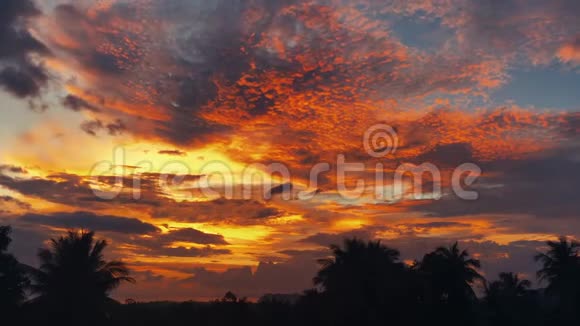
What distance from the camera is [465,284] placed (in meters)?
53.4

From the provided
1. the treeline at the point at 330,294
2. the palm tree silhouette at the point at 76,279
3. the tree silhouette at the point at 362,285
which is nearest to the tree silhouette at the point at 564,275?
the treeline at the point at 330,294

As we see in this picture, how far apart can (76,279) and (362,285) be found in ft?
71.9

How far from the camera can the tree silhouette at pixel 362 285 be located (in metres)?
42.1

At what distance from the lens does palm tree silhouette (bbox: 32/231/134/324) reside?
118 ft

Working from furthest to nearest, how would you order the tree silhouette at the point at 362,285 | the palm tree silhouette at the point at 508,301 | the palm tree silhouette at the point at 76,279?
the palm tree silhouette at the point at 508,301
the tree silhouette at the point at 362,285
the palm tree silhouette at the point at 76,279

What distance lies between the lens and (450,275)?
2084 inches

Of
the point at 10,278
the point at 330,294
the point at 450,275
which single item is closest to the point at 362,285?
the point at 330,294

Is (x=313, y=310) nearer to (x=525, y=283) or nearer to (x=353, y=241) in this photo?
(x=353, y=241)

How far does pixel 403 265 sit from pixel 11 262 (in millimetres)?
32296

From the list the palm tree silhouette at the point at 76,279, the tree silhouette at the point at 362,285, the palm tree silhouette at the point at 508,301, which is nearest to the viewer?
the palm tree silhouette at the point at 76,279

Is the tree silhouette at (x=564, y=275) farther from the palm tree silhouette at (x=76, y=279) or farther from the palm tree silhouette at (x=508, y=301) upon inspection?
the palm tree silhouette at (x=76, y=279)

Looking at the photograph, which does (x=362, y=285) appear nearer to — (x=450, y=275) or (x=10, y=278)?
(x=450, y=275)

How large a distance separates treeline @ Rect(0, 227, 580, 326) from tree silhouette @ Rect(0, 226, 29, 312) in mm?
63

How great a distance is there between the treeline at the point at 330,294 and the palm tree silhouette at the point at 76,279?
7 centimetres
